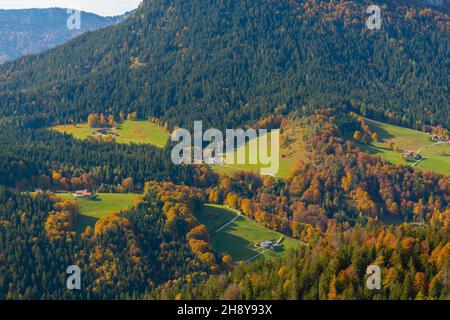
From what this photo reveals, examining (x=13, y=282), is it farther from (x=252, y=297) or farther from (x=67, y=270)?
(x=252, y=297)

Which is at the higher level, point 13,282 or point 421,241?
point 421,241

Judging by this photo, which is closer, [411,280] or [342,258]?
[411,280]

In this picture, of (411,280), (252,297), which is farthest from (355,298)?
(252,297)

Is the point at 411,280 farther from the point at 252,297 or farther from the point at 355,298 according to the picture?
the point at 252,297

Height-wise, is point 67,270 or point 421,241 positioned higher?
point 421,241

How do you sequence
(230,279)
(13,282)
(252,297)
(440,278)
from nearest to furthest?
(440,278) < (252,297) < (230,279) < (13,282)
